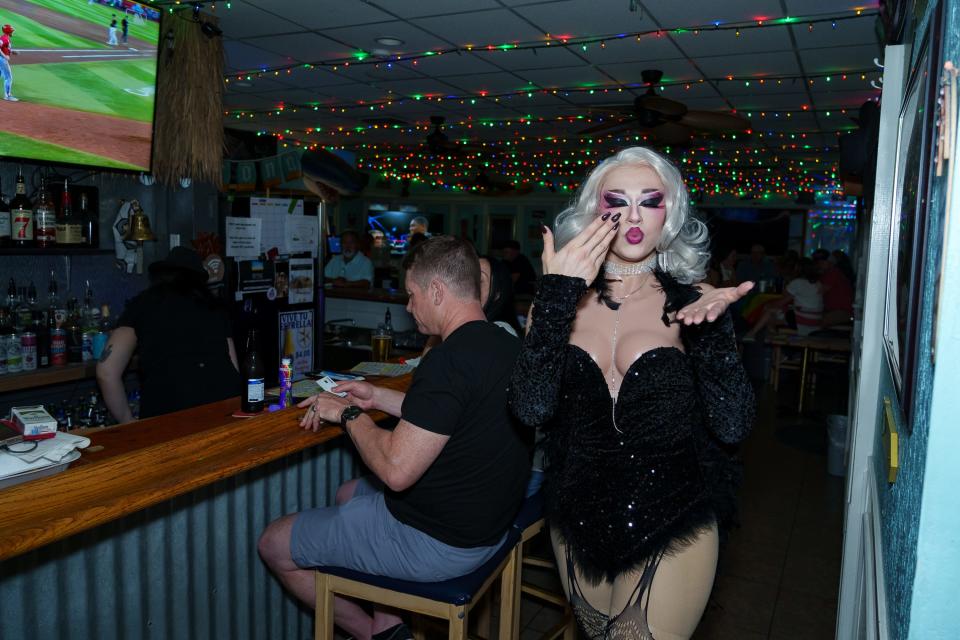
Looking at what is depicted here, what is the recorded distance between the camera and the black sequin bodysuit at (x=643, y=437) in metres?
1.61

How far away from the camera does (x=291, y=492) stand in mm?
2568

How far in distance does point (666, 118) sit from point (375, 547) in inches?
196

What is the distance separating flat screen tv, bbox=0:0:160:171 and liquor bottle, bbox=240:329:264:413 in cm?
188

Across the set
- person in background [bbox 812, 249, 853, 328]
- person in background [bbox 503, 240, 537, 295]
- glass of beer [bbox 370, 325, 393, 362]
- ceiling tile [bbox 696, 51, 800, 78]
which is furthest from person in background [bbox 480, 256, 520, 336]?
person in background [bbox 503, 240, 537, 295]

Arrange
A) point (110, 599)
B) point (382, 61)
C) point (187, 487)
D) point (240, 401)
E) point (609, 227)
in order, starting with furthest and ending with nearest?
point (382, 61) → point (240, 401) → point (110, 599) → point (187, 487) → point (609, 227)

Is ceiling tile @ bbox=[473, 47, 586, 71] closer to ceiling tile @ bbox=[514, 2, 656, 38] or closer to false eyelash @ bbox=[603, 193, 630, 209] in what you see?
ceiling tile @ bbox=[514, 2, 656, 38]

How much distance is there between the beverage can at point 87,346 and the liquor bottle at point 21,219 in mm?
603

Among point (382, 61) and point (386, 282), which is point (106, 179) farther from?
point (386, 282)

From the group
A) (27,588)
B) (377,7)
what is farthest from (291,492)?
(377,7)

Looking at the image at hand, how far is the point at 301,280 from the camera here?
5.14m

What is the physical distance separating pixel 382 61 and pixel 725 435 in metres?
5.52

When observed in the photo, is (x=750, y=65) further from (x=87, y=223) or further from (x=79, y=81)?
(x=87, y=223)

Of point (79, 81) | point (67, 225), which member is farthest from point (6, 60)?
point (67, 225)

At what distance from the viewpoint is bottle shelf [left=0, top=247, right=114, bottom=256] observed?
3.55 m
